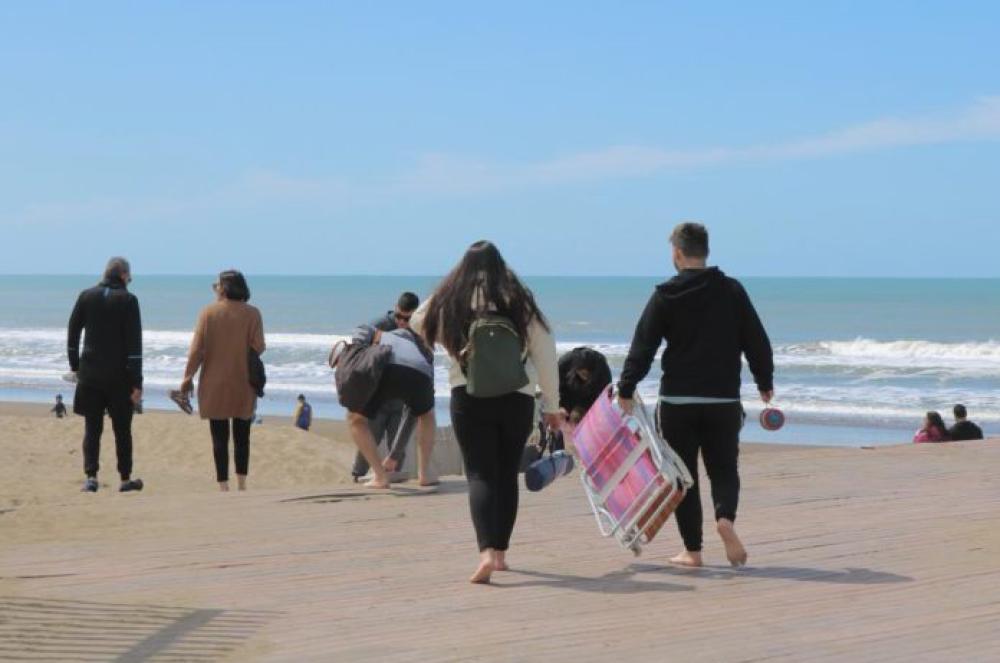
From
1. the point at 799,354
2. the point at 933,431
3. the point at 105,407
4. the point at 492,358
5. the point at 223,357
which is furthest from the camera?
the point at 799,354

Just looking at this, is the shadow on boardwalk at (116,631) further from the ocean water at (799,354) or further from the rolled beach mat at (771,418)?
the rolled beach mat at (771,418)

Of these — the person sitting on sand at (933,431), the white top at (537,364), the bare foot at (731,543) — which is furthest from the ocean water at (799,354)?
the person sitting on sand at (933,431)

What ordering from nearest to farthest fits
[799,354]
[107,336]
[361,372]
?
[361,372]
[107,336]
[799,354]

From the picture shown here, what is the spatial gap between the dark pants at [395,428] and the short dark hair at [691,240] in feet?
12.1

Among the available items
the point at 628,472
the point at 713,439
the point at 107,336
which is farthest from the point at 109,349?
the point at 713,439

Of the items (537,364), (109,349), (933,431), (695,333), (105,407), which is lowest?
(933,431)

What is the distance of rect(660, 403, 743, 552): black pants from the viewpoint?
629 centimetres

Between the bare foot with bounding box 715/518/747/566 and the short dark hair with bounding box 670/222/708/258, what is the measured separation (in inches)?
47.4

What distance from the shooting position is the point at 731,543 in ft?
21.3

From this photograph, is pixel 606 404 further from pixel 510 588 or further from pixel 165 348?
pixel 165 348

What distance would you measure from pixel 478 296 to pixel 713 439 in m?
1.21

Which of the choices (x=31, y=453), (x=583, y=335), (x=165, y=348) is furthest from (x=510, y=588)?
(x=583, y=335)

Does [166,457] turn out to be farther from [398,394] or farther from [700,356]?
[700,356]

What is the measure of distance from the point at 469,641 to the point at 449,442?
7399 mm
